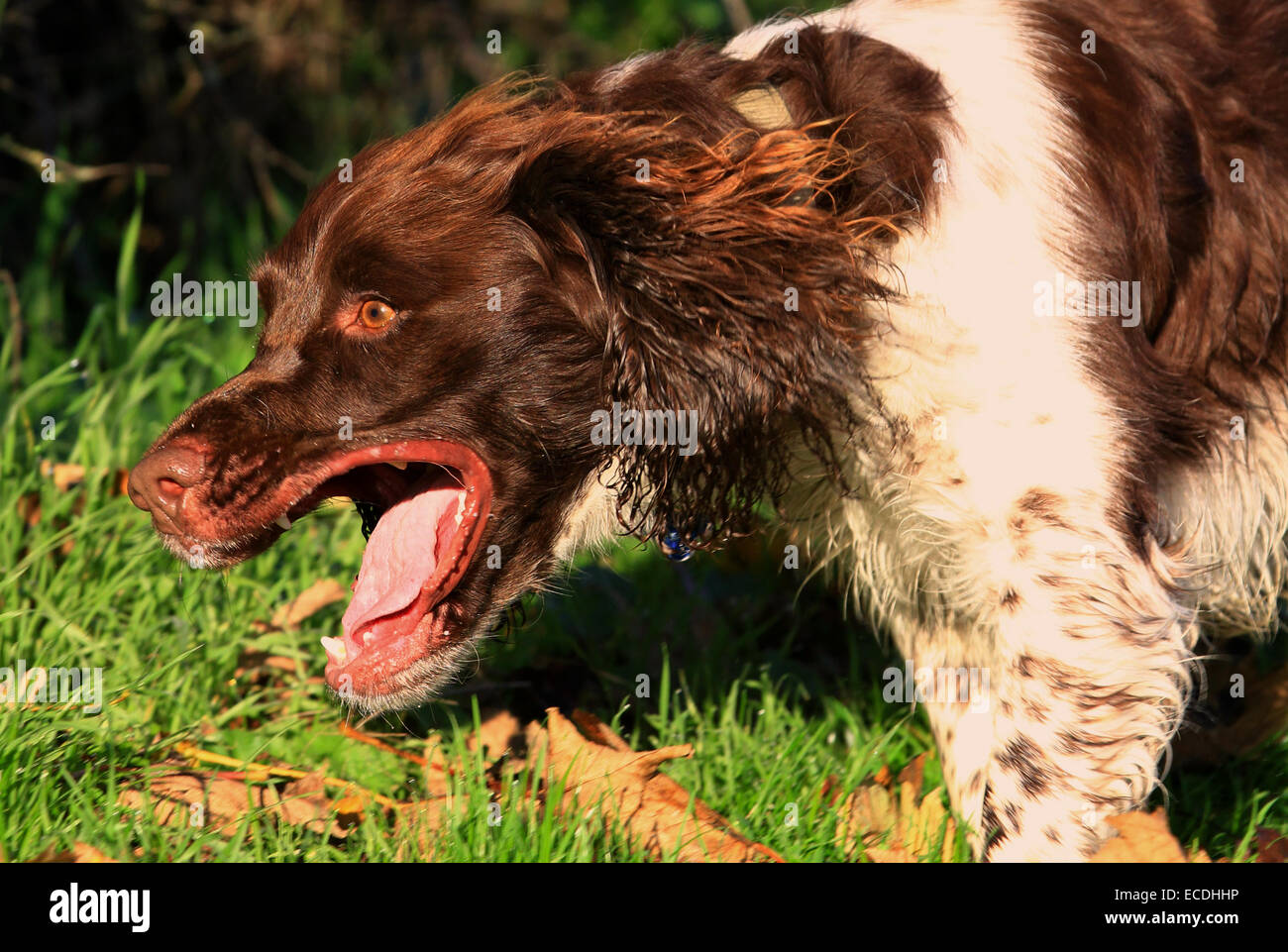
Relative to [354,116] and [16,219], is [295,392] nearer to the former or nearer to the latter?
[16,219]

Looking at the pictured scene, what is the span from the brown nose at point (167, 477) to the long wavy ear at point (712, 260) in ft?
2.62

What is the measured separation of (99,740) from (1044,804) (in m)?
1.94

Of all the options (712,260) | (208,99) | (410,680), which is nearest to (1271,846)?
(712,260)

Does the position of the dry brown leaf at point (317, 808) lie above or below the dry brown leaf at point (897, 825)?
above

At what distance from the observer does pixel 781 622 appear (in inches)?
161

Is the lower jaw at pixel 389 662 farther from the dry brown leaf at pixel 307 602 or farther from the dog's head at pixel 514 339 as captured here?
the dry brown leaf at pixel 307 602

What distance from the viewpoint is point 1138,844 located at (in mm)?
2660

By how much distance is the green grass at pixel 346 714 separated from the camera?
2.73 meters

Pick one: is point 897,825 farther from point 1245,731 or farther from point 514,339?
point 514,339

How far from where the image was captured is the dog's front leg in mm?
2621

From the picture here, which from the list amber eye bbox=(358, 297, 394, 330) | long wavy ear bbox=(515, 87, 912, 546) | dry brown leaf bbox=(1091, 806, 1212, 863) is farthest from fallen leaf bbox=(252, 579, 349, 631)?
dry brown leaf bbox=(1091, 806, 1212, 863)

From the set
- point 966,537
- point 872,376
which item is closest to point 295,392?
point 872,376

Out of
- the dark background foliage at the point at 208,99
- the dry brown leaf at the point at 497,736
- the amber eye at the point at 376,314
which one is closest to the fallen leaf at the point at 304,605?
the dry brown leaf at the point at 497,736

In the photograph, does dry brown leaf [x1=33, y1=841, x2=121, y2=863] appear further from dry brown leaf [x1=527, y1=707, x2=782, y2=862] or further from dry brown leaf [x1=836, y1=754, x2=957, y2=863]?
dry brown leaf [x1=836, y1=754, x2=957, y2=863]
